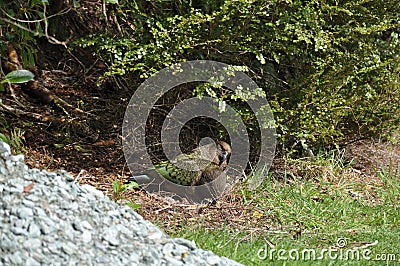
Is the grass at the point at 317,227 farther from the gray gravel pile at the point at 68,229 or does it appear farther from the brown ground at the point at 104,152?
the gray gravel pile at the point at 68,229

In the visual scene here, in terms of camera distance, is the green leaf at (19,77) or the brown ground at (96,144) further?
the brown ground at (96,144)

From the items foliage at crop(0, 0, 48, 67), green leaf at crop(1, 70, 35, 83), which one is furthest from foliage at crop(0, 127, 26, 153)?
green leaf at crop(1, 70, 35, 83)

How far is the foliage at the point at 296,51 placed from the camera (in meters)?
3.78

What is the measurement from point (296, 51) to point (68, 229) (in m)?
2.35

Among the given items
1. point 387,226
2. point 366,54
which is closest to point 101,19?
point 366,54

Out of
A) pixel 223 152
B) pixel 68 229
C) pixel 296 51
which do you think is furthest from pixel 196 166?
pixel 68 229

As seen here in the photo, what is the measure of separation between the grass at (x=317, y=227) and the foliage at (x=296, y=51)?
0.43 meters

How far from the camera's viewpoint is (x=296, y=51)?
13.2ft

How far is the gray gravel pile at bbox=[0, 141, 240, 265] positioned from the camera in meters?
2.08

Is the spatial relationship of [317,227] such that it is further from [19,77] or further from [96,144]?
[19,77]

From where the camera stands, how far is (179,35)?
3746 mm

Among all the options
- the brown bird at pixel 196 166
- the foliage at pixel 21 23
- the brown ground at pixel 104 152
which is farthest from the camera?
the brown bird at pixel 196 166

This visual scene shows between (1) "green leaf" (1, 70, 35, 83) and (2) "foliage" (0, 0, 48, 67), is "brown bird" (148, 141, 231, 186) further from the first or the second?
(1) "green leaf" (1, 70, 35, 83)

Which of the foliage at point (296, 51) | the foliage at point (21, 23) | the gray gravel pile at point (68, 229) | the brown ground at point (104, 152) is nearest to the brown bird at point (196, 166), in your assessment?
the brown ground at point (104, 152)
